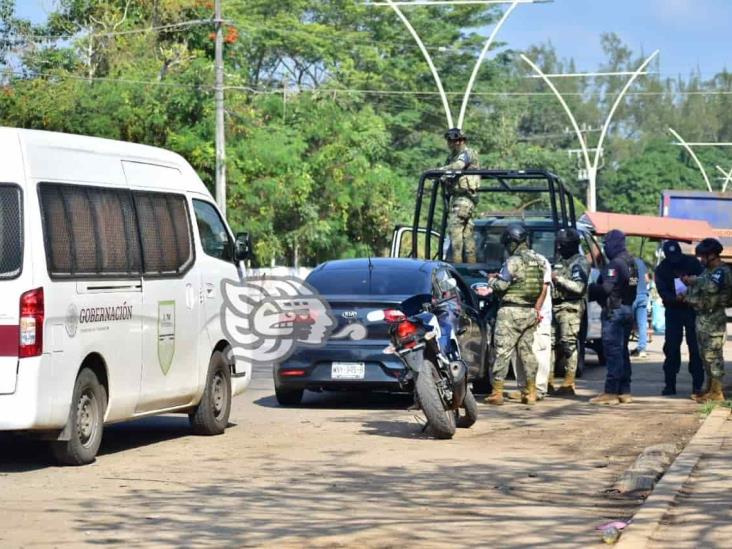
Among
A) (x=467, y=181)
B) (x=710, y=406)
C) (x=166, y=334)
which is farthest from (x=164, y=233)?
(x=467, y=181)

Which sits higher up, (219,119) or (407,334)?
(219,119)

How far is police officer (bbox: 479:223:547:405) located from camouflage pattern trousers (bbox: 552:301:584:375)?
1.65 metres

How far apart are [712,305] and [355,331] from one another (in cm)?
407

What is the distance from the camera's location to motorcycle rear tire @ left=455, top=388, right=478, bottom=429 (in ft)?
45.9

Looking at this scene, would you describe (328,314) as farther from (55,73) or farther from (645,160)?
(645,160)

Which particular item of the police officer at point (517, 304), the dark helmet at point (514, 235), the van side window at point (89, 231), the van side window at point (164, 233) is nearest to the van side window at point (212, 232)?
the van side window at point (164, 233)

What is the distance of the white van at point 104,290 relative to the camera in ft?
A: 34.6

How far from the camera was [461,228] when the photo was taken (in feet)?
66.5

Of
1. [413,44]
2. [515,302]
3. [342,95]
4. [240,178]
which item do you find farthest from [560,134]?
[515,302]

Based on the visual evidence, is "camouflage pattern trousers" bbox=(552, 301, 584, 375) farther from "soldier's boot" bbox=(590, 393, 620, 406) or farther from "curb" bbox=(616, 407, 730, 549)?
"curb" bbox=(616, 407, 730, 549)

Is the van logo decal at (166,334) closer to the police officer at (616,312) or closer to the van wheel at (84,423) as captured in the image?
the van wheel at (84,423)

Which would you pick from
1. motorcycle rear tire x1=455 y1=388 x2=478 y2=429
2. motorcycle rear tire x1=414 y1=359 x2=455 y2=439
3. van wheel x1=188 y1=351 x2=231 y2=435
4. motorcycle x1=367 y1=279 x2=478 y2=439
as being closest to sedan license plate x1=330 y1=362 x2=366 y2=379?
motorcycle rear tire x1=455 y1=388 x2=478 y2=429

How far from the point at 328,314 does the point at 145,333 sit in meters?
3.81

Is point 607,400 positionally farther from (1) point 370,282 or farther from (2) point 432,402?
(2) point 432,402
